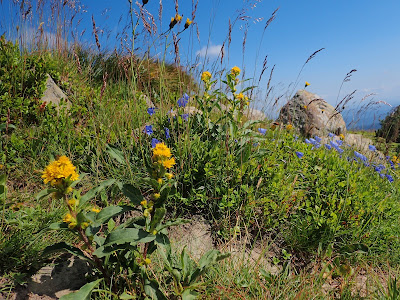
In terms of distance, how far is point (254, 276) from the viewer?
5.45 feet

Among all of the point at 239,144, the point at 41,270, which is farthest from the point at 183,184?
the point at 41,270

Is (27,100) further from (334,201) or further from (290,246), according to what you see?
(334,201)

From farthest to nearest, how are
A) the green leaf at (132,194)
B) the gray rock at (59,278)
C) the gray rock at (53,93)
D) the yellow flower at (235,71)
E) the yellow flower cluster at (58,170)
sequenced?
the gray rock at (53,93), the yellow flower at (235,71), the gray rock at (59,278), the green leaf at (132,194), the yellow flower cluster at (58,170)

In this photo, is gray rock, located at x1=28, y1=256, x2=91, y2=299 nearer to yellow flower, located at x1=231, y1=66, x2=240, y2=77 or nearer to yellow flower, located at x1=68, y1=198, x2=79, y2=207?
yellow flower, located at x1=68, y1=198, x2=79, y2=207

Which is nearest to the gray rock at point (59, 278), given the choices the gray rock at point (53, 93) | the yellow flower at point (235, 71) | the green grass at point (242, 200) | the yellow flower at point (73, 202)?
the green grass at point (242, 200)

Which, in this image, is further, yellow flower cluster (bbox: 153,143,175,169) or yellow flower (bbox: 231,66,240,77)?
yellow flower (bbox: 231,66,240,77)

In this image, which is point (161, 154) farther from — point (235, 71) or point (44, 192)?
point (235, 71)

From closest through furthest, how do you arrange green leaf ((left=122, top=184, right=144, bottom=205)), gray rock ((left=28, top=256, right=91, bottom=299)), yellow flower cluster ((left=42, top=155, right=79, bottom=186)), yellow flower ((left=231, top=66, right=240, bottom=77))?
yellow flower cluster ((left=42, top=155, right=79, bottom=186)) < green leaf ((left=122, top=184, right=144, bottom=205)) < gray rock ((left=28, top=256, right=91, bottom=299)) < yellow flower ((left=231, top=66, right=240, bottom=77))

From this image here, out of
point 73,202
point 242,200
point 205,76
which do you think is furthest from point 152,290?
point 205,76

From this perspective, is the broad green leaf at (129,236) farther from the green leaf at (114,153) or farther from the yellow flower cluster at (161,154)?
the green leaf at (114,153)

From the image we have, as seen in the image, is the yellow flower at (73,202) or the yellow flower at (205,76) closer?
the yellow flower at (73,202)

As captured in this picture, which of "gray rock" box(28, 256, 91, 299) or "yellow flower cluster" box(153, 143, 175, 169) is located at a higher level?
"yellow flower cluster" box(153, 143, 175, 169)

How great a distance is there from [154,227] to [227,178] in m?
1.03

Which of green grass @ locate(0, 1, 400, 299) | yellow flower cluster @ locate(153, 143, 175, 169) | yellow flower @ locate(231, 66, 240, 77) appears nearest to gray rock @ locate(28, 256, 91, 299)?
green grass @ locate(0, 1, 400, 299)
